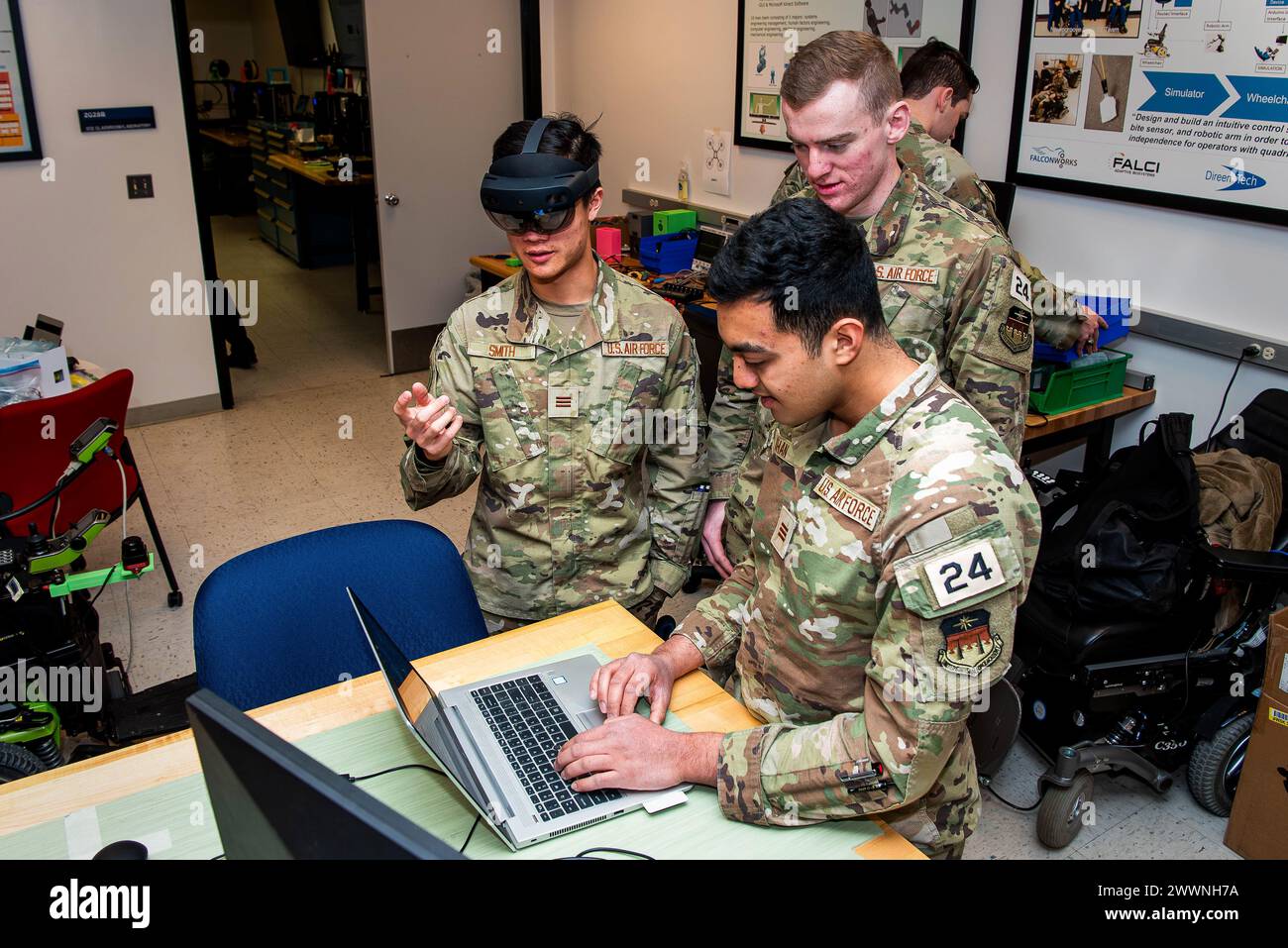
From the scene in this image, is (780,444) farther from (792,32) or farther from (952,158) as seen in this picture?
(792,32)

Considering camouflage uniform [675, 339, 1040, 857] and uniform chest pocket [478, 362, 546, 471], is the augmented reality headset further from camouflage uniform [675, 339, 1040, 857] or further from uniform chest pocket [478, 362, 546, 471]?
camouflage uniform [675, 339, 1040, 857]

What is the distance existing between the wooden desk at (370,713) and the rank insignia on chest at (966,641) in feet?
0.89

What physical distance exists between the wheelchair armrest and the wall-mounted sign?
4.78m

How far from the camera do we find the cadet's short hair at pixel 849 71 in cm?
205

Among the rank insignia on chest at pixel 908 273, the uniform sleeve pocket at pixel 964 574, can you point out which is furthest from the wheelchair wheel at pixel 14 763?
the rank insignia on chest at pixel 908 273

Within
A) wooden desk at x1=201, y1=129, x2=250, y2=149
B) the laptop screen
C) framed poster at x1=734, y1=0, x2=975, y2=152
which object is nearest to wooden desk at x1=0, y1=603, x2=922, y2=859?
the laptop screen

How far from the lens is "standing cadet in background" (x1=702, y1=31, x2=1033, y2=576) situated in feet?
6.81

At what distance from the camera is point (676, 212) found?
477 cm

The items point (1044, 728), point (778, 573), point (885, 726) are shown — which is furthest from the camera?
point (1044, 728)

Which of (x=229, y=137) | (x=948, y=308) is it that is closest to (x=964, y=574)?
(x=948, y=308)
